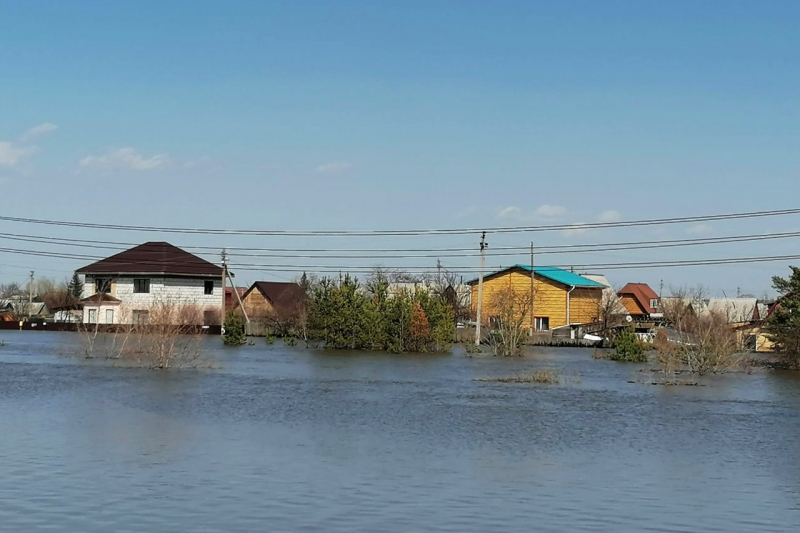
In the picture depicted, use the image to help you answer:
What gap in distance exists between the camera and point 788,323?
5091 cm

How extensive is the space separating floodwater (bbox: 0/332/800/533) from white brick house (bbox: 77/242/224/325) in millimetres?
43384

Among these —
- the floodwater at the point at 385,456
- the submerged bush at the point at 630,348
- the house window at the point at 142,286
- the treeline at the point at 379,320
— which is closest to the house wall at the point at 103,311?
the house window at the point at 142,286

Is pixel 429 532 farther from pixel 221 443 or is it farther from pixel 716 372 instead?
pixel 716 372

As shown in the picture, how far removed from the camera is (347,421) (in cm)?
2531

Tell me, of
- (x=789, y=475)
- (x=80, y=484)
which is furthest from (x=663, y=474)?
(x=80, y=484)

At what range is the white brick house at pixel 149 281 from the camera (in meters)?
80.0

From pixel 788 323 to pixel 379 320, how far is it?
22642 mm

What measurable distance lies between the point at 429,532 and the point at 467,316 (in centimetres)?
8204

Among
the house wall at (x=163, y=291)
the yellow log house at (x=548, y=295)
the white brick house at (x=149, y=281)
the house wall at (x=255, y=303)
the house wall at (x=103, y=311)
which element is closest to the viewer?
the house wall at (x=103, y=311)

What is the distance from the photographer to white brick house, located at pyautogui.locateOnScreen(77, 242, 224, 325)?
80000 millimetres

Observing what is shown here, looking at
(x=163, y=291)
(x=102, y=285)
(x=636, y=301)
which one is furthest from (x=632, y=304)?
(x=102, y=285)

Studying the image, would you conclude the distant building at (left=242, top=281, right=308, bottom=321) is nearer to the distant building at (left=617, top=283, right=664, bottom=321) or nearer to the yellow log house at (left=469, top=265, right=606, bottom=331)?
the yellow log house at (left=469, top=265, right=606, bottom=331)

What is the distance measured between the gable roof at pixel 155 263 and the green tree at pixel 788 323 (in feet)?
152

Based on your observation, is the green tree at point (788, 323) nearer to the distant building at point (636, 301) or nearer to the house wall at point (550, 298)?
the house wall at point (550, 298)
